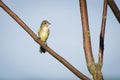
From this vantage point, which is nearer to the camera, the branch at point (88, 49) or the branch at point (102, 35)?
the branch at point (88, 49)

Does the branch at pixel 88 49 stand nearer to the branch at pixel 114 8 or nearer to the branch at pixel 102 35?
the branch at pixel 102 35

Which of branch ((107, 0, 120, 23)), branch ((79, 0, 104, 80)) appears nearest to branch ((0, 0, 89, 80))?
branch ((79, 0, 104, 80))

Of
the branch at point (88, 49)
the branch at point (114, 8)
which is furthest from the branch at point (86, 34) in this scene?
the branch at point (114, 8)

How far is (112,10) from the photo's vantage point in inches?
80.6

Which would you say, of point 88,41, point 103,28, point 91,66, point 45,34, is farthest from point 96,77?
point 45,34

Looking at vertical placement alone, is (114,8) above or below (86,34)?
above

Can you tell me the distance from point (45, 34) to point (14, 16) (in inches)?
473

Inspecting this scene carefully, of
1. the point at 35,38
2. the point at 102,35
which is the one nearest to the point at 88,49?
the point at 102,35

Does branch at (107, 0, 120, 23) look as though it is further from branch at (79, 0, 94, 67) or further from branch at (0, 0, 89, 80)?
branch at (0, 0, 89, 80)

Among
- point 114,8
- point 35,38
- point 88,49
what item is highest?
point 114,8

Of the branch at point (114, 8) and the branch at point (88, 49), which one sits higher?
the branch at point (114, 8)

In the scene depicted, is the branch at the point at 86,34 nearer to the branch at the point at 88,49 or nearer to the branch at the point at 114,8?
the branch at the point at 88,49

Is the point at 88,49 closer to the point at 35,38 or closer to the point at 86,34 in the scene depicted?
the point at 86,34

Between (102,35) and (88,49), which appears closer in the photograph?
(88,49)
